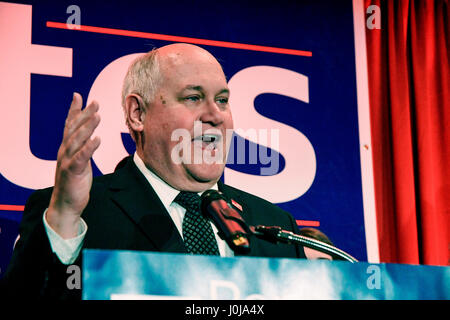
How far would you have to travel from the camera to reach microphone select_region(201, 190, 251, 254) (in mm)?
1406

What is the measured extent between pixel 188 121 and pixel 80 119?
73cm

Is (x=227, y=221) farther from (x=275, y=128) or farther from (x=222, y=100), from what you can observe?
(x=275, y=128)

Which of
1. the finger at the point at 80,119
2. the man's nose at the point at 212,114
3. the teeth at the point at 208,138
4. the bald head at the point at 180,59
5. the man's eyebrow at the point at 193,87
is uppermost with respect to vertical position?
the bald head at the point at 180,59

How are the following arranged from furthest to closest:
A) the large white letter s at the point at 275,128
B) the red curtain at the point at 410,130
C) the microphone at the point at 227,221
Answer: the red curtain at the point at 410,130
the large white letter s at the point at 275,128
the microphone at the point at 227,221

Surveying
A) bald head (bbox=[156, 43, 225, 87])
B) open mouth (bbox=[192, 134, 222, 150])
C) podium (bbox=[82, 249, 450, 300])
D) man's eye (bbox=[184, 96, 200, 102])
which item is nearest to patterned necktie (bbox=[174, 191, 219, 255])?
open mouth (bbox=[192, 134, 222, 150])

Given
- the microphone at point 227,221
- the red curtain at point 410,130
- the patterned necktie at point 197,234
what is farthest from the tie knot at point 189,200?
the red curtain at point 410,130

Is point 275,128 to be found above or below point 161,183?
above

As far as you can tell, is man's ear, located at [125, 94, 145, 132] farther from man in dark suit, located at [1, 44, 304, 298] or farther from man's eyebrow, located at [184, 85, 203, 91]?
man's eyebrow, located at [184, 85, 203, 91]

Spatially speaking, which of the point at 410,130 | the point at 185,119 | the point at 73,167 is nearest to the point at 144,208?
the point at 185,119

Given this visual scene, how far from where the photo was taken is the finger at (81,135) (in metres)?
1.46

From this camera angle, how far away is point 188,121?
2.18m

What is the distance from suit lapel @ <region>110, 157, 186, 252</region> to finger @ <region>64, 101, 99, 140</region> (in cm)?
52

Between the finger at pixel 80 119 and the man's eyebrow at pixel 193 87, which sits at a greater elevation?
the man's eyebrow at pixel 193 87

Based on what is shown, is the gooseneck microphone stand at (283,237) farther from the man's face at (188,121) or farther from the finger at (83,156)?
the man's face at (188,121)
